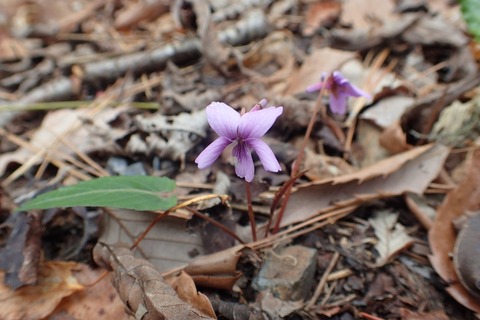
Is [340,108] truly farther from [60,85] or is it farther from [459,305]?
[60,85]

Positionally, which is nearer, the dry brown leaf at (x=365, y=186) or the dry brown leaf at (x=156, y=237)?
the dry brown leaf at (x=156, y=237)

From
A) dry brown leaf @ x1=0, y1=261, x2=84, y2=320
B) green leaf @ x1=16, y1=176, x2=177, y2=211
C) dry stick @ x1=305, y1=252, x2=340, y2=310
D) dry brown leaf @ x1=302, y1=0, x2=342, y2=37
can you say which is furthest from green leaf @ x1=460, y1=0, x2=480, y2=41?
dry brown leaf @ x1=0, y1=261, x2=84, y2=320

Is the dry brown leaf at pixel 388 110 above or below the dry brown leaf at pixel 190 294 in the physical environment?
above

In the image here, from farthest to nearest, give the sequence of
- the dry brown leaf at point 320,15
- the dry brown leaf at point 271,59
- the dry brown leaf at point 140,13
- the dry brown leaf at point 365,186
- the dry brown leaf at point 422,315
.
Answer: the dry brown leaf at point 140,13 → the dry brown leaf at point 320,15 → the dry brown leaf at point 271,59 → the dry brown leaf at point 365,186 → the dry brown leaf at point 422,315

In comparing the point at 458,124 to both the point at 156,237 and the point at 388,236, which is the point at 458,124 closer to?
the point at 388,236

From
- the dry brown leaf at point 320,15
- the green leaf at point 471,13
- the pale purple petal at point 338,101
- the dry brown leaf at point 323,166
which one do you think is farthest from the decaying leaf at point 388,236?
the dry brown leaf at point 320,15

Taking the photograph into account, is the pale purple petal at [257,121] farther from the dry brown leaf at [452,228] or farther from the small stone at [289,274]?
the dry brown leaf at [452,228]
